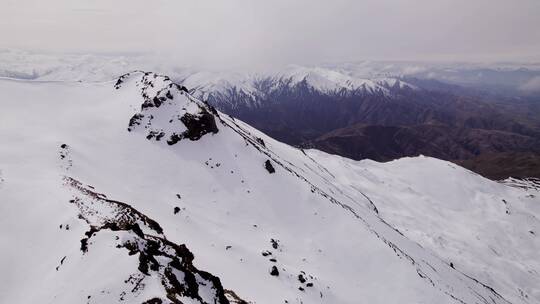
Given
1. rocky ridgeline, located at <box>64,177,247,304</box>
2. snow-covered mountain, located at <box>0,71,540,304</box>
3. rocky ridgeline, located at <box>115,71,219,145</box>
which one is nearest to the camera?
rocky ridgeline, located at <box>64,177,247,304</box>

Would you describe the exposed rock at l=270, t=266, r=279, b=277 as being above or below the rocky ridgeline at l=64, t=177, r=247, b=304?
below

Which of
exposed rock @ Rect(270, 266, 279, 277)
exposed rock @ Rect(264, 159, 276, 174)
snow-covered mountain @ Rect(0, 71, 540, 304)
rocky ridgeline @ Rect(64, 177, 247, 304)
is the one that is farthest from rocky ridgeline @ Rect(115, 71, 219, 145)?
exposed rock @ Rect(270, 266, 279, 277)

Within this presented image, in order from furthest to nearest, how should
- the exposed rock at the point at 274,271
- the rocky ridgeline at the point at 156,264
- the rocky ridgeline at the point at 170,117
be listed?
the rocky ridgeline at the point at 170,117 → the exposed rock at the point at 274,271 → the rocky ridgeline at the point at 156,264

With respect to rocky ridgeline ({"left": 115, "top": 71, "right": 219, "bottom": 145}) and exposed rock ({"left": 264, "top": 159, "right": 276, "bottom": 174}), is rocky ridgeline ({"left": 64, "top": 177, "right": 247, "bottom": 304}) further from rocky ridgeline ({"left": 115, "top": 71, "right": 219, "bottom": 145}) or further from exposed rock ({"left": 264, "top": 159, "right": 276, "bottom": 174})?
exposed rock ({"left": 264, "top": 159, "right": 276, "bottom": 174})

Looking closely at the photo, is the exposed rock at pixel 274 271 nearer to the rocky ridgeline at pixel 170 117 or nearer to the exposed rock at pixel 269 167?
the exposed rock at pixel 269 167

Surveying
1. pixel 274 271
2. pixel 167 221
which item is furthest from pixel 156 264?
pixel 167 221

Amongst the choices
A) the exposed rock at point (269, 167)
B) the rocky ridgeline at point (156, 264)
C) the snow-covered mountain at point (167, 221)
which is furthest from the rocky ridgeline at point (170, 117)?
the rocky ridgeline at point (156, 264)
